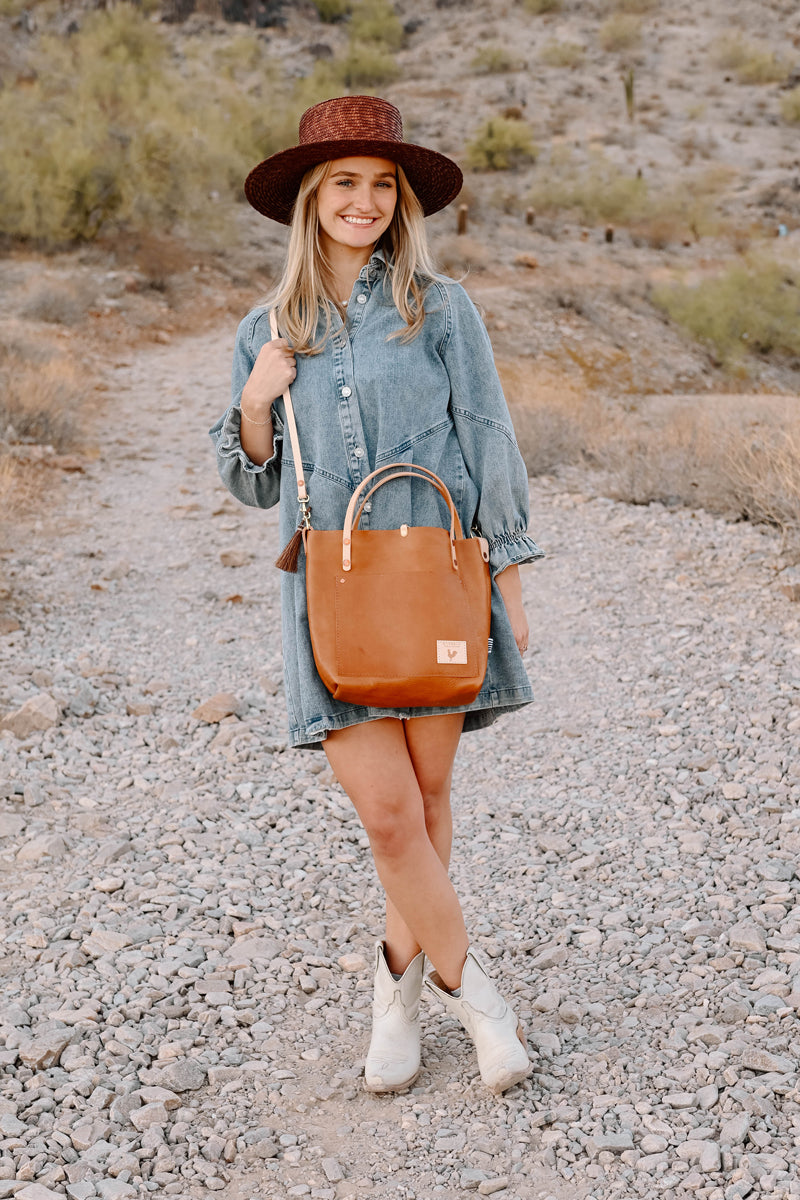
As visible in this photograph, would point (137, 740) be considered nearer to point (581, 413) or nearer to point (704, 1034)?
point (704, 1034)

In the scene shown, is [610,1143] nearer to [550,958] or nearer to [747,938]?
[550,958]

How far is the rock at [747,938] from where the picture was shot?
2.61m

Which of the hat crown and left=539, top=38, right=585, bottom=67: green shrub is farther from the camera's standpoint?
left=539, top=38, right=585, bottom=67: green shrub

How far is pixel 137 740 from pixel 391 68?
34.6 m

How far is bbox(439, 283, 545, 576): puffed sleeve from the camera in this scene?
2014mm

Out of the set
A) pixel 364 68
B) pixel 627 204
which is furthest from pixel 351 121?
pixel 364 68

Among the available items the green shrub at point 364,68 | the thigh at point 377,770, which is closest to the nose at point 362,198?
the thigh at point 377,770

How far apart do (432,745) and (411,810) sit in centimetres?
13

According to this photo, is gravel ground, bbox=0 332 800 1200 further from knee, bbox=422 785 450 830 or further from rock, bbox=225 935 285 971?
knee, bbox=422 785 450 830

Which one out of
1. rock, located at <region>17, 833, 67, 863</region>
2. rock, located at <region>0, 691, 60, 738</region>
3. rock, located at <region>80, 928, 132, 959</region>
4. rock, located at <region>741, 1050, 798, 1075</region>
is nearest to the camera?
rock, located at <region>741, 1050, 798, 1075</region>

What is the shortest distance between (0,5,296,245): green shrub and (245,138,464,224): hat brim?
1526 centimetres

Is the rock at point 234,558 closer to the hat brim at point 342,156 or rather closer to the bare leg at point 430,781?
the hat brim at point 342,156

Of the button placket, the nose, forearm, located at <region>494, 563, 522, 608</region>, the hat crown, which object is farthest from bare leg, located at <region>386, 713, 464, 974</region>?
the hat crown

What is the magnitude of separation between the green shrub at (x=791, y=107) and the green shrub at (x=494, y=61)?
916cm
